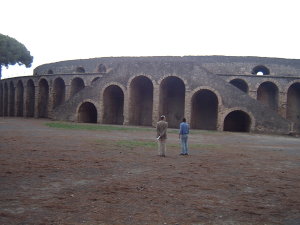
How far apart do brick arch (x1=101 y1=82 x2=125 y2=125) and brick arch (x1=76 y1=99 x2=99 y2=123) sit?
0.75 meters

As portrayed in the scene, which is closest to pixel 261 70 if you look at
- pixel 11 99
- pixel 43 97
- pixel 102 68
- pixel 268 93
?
pixel 268 93

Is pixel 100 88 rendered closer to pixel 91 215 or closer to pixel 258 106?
pixel 258 106

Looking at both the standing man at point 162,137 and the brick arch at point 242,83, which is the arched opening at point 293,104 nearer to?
the brick arch at point 242,83

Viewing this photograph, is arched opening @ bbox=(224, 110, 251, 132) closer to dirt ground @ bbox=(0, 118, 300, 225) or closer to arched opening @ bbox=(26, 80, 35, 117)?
dirt ground @ bbox=(0, 118, 300, 225)

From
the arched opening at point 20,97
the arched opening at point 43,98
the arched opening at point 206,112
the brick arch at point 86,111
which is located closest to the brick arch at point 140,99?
the brick arch at point 86,111

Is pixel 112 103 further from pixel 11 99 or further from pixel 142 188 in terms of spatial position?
pixel 142 188

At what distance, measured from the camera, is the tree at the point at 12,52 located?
38.3m

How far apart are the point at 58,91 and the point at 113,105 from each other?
7.51 m

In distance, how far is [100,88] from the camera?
23.0 metres

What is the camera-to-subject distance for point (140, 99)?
83.3ft

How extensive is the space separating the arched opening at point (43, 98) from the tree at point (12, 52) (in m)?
10.8

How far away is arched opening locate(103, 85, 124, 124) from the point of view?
2358cm

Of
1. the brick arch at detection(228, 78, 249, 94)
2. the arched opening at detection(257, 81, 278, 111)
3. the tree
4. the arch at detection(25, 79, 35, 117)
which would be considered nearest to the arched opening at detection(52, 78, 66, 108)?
the arch at detection(25, 79, 35, 117)

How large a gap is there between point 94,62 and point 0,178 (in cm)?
2579
